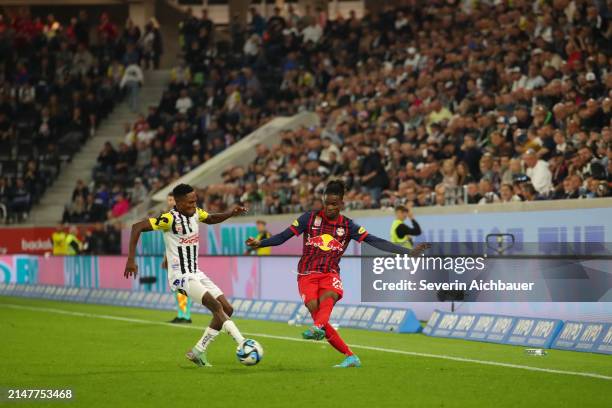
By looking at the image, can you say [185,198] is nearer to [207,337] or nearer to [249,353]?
[207,337]

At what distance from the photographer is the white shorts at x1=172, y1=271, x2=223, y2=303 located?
45.7 feet

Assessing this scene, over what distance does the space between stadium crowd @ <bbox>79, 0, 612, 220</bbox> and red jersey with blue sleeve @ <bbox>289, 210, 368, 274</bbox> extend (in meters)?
7.65

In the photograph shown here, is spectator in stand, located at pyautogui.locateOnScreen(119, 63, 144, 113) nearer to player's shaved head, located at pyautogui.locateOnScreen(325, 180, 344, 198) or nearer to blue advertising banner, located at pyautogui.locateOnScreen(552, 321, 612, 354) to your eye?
blue advertising banner, located at pyautogui.locateOnScreen(552, 321, 612, 354)

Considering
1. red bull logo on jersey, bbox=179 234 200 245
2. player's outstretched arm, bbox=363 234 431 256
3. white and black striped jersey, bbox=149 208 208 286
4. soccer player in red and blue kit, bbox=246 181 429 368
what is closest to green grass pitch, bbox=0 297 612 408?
soccer player in red and blue kit, bbox=246 181 429 368

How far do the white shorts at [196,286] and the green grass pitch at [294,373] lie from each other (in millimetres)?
866

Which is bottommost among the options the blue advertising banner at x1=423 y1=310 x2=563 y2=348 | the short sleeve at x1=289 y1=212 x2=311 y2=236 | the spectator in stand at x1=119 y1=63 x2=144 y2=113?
the blue advertising banner at x1=423 y1=310 x2=563 y2=348

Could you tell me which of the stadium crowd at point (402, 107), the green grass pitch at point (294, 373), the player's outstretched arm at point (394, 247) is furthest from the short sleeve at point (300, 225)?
the stadium crowd at point (402, 107)

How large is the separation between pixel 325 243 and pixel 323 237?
7 centimetres

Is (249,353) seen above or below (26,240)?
above

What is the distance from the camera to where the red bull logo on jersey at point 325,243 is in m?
13.8

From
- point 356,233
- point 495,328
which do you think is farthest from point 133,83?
point 356,233

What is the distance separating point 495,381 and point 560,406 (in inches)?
78.2

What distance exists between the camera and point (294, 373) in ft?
43.9

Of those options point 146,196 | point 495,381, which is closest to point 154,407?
point 495,381
